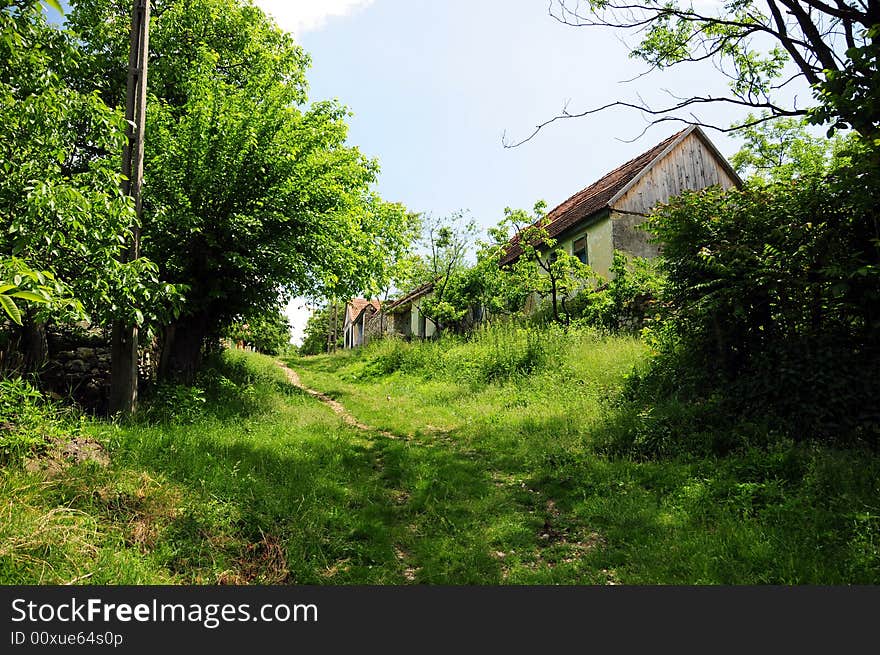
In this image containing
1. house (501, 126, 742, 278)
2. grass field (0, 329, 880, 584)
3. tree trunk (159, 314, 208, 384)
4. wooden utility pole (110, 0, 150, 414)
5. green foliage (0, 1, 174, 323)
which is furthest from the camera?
house (501, 126, 742, 278)

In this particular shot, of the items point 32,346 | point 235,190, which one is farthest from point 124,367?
point 235,190

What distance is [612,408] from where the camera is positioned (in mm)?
8516

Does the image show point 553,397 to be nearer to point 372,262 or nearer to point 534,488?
point 534,488

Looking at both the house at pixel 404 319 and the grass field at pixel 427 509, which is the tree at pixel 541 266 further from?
the house at pixel 404 319

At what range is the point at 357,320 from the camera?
159ft

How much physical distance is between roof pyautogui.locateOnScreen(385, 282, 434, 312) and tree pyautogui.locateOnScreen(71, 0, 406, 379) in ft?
61.4

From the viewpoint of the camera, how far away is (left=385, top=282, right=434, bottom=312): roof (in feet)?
103

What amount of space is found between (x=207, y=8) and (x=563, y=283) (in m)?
12.5

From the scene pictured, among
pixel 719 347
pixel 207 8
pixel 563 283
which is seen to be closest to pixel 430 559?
pixel 719 347

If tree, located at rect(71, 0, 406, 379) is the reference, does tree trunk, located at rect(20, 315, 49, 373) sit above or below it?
below

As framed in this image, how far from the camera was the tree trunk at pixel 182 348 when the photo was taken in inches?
382

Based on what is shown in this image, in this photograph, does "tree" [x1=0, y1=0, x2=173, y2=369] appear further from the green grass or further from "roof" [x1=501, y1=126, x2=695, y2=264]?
"roof" [x1=501, y1=126, x2=695, y2=264]

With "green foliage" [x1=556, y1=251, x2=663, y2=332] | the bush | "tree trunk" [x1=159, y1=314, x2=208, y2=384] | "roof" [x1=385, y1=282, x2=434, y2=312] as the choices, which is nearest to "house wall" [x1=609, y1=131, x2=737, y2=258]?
"green foliage" [x1=556, y1=251, x2=663, y2=332]

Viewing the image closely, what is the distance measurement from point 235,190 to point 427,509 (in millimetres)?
6886
